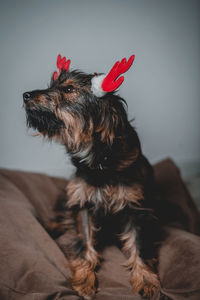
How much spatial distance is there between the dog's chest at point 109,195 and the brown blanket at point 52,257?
0.38 metres

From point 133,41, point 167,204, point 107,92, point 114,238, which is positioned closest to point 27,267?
point 114,238

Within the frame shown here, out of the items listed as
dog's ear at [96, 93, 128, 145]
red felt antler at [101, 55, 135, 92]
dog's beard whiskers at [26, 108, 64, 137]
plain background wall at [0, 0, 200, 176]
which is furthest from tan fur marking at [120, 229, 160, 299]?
plain background wall at [0, 0, 200, 176]

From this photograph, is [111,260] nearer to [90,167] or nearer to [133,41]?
[90,167]

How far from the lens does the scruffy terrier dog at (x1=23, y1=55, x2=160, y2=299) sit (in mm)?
1556

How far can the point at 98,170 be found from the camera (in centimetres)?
167

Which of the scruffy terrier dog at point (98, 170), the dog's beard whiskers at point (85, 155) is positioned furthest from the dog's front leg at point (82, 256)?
the dog's beard whiskers at point (85, 155)

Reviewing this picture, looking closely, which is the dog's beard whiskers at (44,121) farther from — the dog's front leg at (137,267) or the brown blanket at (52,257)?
the dog's front leg at (137,267)

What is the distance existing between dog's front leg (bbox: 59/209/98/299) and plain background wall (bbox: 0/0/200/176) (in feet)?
3.97

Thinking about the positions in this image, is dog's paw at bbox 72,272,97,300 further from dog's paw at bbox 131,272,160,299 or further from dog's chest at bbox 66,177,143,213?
dog's chest at bbox 66,177,143,213

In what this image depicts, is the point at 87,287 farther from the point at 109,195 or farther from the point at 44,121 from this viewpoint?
the point at 44,121

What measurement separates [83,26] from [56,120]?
1.50 metres

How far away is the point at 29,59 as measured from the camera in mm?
2650

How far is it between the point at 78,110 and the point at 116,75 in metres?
0.31

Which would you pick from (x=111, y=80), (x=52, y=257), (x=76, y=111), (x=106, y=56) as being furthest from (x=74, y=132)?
(x=106, y=56)
